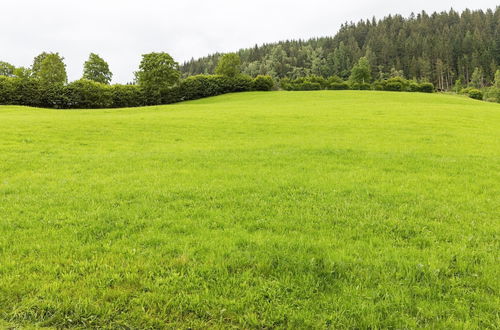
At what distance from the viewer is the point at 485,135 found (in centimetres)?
2169

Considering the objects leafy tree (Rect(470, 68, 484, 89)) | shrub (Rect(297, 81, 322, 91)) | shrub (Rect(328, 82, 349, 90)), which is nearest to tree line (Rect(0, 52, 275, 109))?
shrub (Rect(297, 81, 322, 91))

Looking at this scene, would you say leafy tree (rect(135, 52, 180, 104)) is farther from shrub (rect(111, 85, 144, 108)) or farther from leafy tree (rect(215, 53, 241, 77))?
leafy tree (rect(215, 53, 241, 77))

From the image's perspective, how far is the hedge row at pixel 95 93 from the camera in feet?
183

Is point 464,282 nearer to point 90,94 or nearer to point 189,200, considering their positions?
point 189,200

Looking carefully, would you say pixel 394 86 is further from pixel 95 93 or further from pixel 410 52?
pixel 95 93

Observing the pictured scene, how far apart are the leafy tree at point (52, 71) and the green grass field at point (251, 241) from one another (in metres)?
55.1

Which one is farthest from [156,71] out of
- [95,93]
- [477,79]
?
[477,79]

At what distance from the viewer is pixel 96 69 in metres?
78.8

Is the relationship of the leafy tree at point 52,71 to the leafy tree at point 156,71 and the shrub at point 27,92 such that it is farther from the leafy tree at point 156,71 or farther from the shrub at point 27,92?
the leafy tree at point 156,71

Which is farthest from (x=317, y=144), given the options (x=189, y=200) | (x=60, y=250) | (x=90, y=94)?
(x=90, y=94)

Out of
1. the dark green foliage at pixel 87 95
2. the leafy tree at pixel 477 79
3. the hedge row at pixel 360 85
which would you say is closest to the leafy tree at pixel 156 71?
the dark green foliage at pixel 87 95

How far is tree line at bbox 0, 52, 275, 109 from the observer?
56.6 m

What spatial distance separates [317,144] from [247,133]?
677 centimetres

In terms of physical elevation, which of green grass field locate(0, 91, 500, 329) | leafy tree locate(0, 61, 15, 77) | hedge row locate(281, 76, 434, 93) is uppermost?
leafy tree locate(0, 61, 15, 77)
